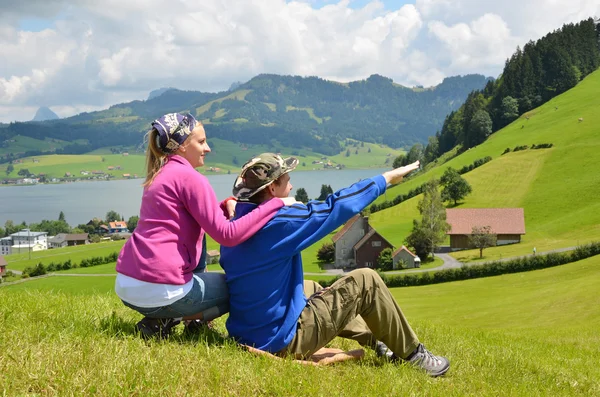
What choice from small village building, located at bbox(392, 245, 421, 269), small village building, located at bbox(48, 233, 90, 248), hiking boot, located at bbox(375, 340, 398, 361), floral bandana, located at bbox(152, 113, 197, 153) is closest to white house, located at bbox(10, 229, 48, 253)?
small village building, located at bbox(48, 233, 90, 248)

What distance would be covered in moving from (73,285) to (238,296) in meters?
70.3

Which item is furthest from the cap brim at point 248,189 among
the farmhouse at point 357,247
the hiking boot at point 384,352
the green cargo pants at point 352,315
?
the farmhouse at point 357,247

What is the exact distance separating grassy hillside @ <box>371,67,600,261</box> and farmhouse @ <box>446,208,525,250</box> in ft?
6.88

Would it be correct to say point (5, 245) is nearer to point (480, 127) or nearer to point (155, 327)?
point (480, 127)

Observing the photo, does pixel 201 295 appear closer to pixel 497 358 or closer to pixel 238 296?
pixel 238 296

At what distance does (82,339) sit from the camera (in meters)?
4.79

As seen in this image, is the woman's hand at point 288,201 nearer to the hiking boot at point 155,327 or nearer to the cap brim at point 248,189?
the cap brim at point 248,189

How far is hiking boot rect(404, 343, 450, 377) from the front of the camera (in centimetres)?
537

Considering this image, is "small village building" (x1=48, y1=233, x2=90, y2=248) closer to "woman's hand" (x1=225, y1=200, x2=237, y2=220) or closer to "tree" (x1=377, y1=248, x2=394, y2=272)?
"tree" (x1=377, y1=248, x2=394, y2=272)

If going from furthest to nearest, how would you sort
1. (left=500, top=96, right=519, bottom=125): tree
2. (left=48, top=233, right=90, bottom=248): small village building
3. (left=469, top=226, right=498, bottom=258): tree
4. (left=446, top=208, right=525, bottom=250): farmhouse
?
(left=48, top=233, right=90, bottom=248): small village building < (left=500, top=96, right=519, bottom=125): tree < (left=446, top=208, right=525, bottom=250): farmhouse < (left=469, top=226, right=498, bottom=258): tree

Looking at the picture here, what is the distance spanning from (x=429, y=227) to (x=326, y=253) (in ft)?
55.1

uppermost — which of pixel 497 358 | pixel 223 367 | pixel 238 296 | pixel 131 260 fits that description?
pixel 131 260

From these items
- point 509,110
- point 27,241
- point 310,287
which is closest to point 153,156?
point 310,287

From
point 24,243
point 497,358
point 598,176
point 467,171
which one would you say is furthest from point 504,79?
point 497,358
